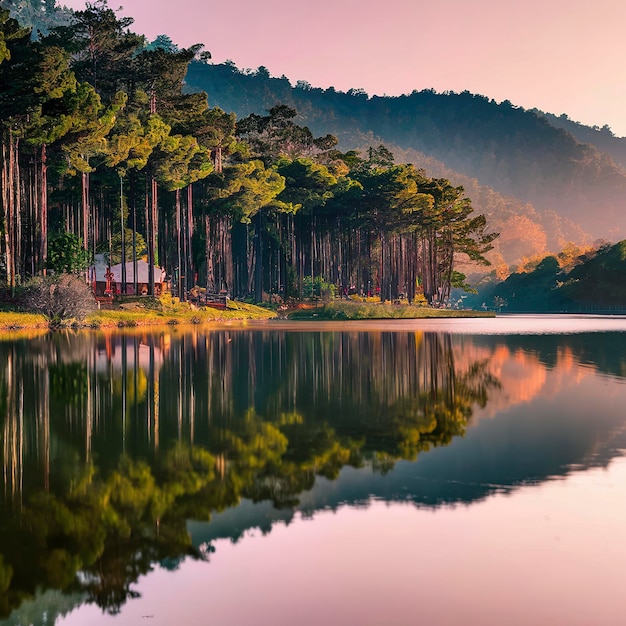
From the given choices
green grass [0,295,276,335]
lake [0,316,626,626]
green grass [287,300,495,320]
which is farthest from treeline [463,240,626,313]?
lake [0,316,626,626]

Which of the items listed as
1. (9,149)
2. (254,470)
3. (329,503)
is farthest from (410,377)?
(9,149)

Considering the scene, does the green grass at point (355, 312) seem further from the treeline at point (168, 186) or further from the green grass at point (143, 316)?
the treeline at point (168, 186)

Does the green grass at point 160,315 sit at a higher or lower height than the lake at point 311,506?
higher

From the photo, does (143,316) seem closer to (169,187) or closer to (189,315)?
(189,315)

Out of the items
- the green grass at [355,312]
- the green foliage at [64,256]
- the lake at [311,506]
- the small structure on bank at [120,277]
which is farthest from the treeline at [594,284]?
the lake at [311,506]

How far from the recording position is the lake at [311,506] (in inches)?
267

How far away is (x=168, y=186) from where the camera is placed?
80812 mm

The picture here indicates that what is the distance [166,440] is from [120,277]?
68665mm

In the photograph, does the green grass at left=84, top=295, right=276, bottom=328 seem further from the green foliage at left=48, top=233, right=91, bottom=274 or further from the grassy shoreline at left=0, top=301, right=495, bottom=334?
the green foliage at left=48, top=233, right=91, bottom=274

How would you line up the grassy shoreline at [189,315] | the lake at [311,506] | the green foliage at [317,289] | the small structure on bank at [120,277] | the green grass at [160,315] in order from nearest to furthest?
the lake at [311,506] → the grassy shoreline at [189,315] → the green grass at [160,315] → the small structure on bank at [120,277] → the green foliage at [317,289]

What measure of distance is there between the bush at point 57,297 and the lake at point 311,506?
3616 cm

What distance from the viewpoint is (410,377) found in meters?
25.0

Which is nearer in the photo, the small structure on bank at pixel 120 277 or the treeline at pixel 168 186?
the treeline at pixel 168 186

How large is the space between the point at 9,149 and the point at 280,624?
61.1m
